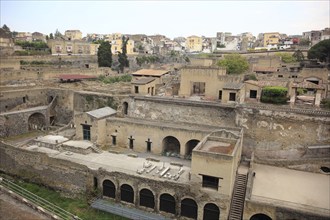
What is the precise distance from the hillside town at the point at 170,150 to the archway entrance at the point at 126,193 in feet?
0.27

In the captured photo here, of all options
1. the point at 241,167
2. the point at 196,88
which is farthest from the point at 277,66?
the point at 241,167

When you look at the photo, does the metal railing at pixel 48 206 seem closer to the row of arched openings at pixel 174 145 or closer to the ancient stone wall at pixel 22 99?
the row of arched openings at pixel 174 145

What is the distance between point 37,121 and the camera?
3747 cm

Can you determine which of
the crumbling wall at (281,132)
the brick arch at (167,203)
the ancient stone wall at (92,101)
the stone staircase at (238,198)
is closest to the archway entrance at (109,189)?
the brick arch at (167,203)

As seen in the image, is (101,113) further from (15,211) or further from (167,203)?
(15,211)

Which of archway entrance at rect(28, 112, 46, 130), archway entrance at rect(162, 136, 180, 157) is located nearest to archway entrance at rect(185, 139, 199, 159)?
archway entrance at rect(162, 136, 180, 157)

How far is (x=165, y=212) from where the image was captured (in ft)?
69.9

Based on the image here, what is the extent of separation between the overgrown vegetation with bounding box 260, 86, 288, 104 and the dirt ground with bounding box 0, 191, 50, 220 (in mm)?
24873

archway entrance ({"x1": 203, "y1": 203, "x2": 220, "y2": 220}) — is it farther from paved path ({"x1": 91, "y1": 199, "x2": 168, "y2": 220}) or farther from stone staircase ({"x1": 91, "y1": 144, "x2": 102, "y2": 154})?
stone staircase ({"x1": 91, "y1": 144, "x2": 102, "y2": 154})

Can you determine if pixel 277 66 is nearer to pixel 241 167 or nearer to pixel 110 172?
pixel 241 167

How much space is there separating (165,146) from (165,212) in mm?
7641

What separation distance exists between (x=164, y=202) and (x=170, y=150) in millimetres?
7561

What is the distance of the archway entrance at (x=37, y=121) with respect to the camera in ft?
119

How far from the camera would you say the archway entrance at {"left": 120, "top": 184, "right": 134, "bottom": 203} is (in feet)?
72.5
